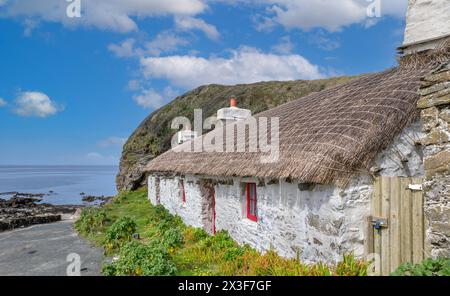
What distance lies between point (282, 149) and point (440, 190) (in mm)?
3257

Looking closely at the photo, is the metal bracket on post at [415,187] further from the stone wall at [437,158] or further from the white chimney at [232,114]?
the white chimney at [232,114]

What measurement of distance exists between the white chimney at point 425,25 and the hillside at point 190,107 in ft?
80.1

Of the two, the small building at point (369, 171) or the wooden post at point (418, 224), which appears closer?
the small building at point (369, 171)

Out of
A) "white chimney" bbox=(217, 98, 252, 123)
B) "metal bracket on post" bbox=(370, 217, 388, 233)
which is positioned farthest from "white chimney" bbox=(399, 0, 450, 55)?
"white chimney" bbox=(217, 98, 252, 123)

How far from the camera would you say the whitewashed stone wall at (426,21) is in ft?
21.2

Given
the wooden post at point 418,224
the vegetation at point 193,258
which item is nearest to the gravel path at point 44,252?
the vegetation at point 193,258

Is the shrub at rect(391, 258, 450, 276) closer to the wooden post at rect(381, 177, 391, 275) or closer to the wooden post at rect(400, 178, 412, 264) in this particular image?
the wooden post at rect(400, 178, 412, 264)

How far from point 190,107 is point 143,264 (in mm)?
30602

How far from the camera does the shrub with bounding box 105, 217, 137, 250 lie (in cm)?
1008

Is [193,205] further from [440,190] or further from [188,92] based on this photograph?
[188,92]

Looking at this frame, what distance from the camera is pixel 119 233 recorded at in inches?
414

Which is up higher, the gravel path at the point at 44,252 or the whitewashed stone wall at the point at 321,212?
the whitewashed stone wall at the point at 321,212

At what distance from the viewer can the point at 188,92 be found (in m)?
39.1
